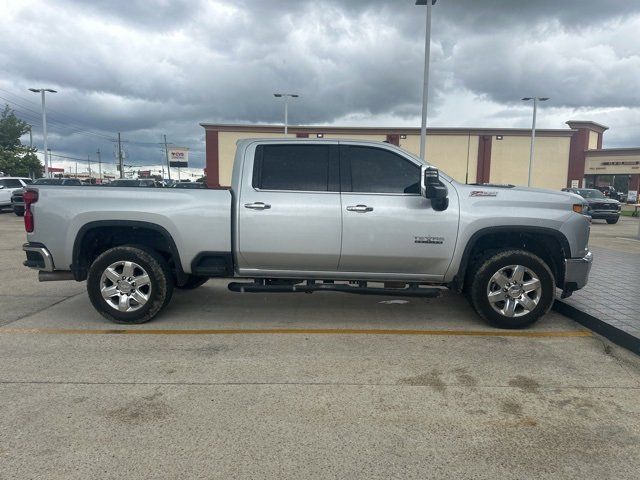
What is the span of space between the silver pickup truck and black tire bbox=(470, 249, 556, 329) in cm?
1

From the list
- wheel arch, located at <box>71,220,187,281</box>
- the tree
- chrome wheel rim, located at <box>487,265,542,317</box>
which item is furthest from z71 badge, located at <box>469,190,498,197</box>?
the tree

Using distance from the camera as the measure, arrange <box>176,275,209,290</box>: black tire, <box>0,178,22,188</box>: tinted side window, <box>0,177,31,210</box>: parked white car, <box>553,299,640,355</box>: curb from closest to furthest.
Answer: <box>553,299,640,355</box>: curb → <box>176,275,209,290</box>: black tire → <box>0,177,31,210</box>: parked white car → <box>0,178,22,188</box>: tinted side window

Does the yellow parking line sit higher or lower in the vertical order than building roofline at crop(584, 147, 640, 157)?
lower

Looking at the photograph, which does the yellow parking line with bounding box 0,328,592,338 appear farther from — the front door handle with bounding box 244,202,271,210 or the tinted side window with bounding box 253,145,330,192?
the tinted side window with bounding box 253,145,330,192

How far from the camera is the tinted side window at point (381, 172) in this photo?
16.4ft

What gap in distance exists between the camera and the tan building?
132 ft

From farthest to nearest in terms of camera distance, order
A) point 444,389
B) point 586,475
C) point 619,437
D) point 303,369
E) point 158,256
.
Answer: point 158,256 < point 303,369 < point 444,389 < point 619,437 < point 586,475

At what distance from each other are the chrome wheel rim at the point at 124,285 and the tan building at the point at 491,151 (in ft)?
118

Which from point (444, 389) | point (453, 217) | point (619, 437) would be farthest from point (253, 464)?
point (453, 217)

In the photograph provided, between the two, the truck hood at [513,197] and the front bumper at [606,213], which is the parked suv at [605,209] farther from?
the truck hood at [513,197]

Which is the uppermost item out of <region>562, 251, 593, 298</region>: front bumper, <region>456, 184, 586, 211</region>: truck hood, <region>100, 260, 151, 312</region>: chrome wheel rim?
<region>456, 184, 586, 211</region>: truck hood

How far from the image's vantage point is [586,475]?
2.61 m

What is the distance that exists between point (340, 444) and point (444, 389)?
1.17 metres

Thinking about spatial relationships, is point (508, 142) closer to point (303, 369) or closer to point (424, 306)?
point (424, 306)
